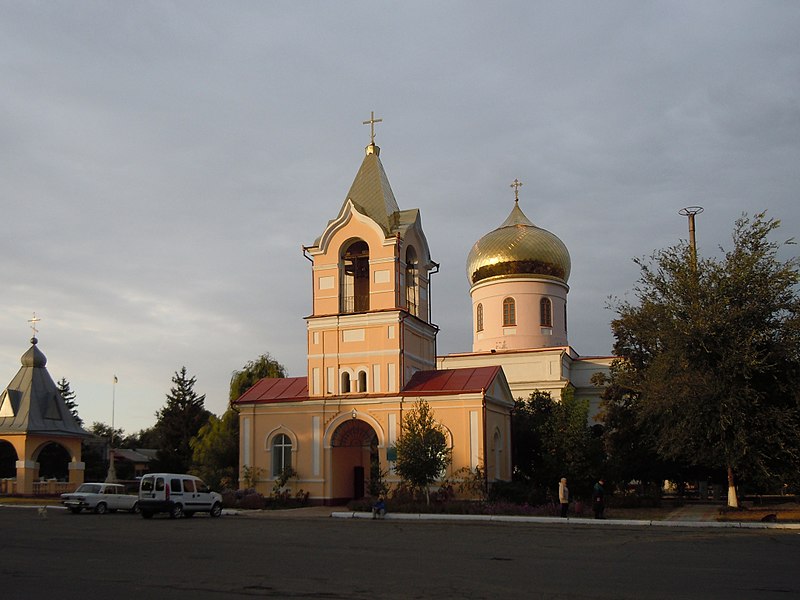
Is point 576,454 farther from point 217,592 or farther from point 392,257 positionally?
point 217,592

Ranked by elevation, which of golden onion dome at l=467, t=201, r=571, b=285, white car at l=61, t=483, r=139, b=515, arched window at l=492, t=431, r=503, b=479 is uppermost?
golden onion dome at l=467, t=201, r=571, b=285

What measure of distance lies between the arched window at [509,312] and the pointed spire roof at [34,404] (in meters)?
24.4

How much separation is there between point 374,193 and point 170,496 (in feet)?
52.1

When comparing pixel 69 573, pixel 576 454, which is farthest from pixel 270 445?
pixel 69 573

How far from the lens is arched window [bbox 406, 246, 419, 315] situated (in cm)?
3659

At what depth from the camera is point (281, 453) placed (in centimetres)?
3500

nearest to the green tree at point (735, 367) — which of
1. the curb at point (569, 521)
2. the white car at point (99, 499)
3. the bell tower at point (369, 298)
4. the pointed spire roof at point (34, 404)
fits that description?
the curb at point (569, 521)

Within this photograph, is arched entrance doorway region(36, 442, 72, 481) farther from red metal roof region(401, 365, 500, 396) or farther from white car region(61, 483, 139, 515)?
red metal roof region(401, 365, 500, 396)

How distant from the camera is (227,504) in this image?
3198cm

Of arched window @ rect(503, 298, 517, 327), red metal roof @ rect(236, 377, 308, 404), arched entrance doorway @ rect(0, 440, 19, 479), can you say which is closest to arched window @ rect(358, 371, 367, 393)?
red metal roof @ rect(236, 377, 308, 404)

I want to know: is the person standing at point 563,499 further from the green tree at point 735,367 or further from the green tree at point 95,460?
the green tree at point 95,460

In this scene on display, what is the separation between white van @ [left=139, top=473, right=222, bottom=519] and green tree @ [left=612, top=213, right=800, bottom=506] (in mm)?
15772

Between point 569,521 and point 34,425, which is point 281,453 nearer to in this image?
point 569,521

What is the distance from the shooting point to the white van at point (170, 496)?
89.1 feet
